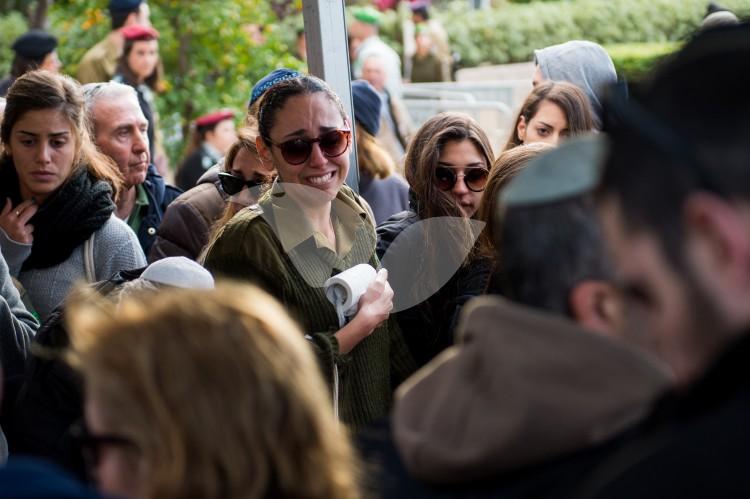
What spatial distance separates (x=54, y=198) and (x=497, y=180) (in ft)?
5.53

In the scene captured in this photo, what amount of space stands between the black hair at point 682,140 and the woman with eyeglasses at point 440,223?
2.04m

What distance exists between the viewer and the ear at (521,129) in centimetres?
466

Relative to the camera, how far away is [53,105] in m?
4.12

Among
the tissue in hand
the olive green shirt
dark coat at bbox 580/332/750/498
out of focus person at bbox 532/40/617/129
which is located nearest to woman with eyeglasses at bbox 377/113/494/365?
the olive green shirt

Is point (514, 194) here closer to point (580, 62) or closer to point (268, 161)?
point (268, 161)

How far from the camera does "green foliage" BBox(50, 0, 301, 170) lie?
848 centimetres

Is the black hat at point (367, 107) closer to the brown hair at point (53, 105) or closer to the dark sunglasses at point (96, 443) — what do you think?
the brown hair at point (53, 105)

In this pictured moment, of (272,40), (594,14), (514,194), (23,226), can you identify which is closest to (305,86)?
(23,226)

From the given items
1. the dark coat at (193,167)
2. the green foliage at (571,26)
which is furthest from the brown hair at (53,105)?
the green foliage at (571,26)

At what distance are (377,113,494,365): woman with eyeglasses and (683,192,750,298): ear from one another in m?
2.11

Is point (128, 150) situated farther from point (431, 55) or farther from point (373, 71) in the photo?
point (431, 55)

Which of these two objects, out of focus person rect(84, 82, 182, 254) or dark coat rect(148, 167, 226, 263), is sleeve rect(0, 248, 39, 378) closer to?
dark coat rect(148, 167, 226, 263)

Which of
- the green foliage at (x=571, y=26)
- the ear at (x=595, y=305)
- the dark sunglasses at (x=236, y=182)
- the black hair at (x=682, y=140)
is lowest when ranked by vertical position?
the green foliage at (x=571, y=26)

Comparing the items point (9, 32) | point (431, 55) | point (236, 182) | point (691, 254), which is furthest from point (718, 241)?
point (9, 32)
